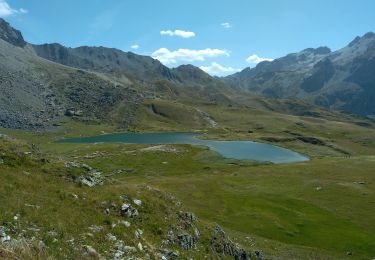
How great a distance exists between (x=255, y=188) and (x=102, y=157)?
75890 mm

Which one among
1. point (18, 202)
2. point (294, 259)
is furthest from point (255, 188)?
point (18, 202)

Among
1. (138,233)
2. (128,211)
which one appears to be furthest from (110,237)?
(128,211)

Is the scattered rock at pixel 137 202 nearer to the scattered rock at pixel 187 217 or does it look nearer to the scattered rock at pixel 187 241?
the scattered rock at pixel 187 241

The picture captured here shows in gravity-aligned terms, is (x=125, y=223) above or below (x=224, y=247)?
above

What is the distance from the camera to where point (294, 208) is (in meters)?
95.2

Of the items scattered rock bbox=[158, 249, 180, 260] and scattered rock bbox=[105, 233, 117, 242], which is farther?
scattered rock bbox=[158, 249, 180, 260]

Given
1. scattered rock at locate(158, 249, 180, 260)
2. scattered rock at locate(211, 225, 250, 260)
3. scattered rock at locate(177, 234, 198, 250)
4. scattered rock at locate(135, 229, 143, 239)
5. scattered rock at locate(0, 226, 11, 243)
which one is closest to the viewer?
scattered rock at locate(0, 226, 11, 243)

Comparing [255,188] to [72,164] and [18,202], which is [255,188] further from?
[18,202]

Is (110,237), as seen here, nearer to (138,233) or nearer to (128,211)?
(138,233)


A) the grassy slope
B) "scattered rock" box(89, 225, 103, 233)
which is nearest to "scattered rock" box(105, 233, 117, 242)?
"scattered rock" box(89, 225, 103, 233)

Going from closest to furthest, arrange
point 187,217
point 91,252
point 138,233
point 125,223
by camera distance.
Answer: point 91,252 < point 138,233 < point 125,223 < point 187,217

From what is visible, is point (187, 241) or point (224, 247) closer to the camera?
point (187, 241)

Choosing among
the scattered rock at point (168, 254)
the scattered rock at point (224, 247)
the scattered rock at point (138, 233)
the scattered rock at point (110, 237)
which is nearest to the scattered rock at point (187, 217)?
the scattered rock at point (224, 247)

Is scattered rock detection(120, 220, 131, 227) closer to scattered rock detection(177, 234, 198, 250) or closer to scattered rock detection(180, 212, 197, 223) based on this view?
scattered rock detection(177, 234, 198, 250)
